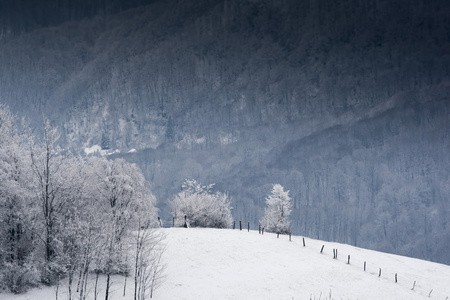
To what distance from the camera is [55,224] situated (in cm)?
3631

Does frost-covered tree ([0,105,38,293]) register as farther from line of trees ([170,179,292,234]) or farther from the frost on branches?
the frost on branches

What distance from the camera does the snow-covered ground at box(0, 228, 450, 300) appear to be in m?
36.3

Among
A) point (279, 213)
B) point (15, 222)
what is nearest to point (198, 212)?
point (279, 213)

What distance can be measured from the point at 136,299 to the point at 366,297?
2430 centimetres

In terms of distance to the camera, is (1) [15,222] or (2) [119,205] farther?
(2) [119,205]

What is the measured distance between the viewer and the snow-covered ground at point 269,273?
3628 centimetres

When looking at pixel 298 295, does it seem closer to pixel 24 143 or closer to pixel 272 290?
pixel 272 290

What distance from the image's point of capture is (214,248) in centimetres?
4944

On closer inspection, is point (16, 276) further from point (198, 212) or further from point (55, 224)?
point (198, 212)

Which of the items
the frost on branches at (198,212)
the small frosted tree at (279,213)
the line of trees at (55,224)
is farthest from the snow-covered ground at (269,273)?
the small frosted tree at (279,213)

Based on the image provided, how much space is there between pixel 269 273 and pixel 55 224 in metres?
24.1

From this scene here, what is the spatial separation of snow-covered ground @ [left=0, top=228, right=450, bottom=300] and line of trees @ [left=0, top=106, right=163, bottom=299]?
213 centimetres

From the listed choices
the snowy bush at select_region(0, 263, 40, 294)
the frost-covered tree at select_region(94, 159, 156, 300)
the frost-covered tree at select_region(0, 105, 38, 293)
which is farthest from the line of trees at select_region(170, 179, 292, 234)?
the snowy bush at select_region(0, 263, 40, 294)

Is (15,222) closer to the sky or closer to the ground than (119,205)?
closer to the ground
